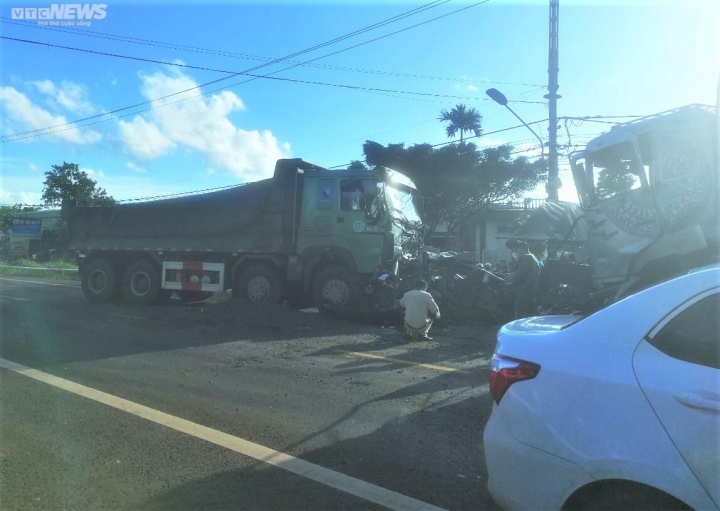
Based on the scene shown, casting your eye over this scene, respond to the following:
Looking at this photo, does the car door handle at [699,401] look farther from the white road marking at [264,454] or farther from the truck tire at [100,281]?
the truck tire at [100,281]

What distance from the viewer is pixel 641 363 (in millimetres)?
2539

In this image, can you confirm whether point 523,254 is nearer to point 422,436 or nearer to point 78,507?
point 422,436

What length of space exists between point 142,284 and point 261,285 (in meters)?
3.93

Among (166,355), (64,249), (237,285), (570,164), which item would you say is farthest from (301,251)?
(64,249)

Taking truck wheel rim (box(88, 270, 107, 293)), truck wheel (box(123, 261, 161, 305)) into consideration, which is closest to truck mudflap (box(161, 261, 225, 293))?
truck wheel (box(123, 261, 161, 305))

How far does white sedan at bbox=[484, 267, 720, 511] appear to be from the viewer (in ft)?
7.72

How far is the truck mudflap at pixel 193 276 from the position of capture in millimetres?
13758

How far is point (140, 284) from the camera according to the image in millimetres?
15000

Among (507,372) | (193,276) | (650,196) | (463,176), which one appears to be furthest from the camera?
(463,176)

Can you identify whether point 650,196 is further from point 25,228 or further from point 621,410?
point 25,228

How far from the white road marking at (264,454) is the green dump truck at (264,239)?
6.30m

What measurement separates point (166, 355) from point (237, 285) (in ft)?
16.7

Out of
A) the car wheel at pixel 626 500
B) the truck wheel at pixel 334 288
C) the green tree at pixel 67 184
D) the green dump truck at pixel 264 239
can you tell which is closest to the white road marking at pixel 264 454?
the car wheel at pixel 626 500

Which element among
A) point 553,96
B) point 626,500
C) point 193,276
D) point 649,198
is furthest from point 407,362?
point 553,96
